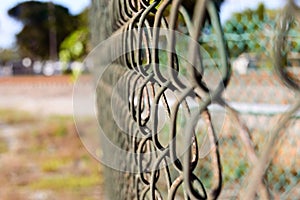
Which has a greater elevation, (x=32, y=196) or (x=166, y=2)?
(x=166, y=2)

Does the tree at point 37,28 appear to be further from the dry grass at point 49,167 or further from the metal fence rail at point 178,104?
the metal fence rail at point 178,104

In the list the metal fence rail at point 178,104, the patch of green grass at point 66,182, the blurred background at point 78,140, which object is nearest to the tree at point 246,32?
the blurred background at point 78,140

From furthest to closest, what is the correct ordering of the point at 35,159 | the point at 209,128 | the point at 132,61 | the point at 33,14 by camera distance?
the point at 33,14 → the point at 35,159 → the point at 132,61 → the point at 209,128

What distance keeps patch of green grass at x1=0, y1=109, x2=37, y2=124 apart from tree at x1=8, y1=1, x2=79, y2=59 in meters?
19.4

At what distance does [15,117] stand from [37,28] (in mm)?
25903

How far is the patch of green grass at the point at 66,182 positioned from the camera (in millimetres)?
4734

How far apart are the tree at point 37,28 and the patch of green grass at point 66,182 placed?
2565 cm

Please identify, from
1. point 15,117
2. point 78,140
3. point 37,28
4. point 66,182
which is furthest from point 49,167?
point 37,28

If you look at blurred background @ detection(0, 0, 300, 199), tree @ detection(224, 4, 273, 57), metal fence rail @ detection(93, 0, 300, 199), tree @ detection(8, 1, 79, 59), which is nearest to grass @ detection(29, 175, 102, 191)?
blurred background @ detection(0, 0, 300, 199)

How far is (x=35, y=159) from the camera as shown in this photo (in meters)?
6.07

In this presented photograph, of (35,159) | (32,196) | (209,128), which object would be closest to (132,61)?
(209,128)

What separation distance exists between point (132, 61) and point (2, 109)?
1176 cm

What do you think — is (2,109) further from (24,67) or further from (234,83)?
(24,67)

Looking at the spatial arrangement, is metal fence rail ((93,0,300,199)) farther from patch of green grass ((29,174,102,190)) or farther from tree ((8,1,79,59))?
tree ((8,1,79,59))
